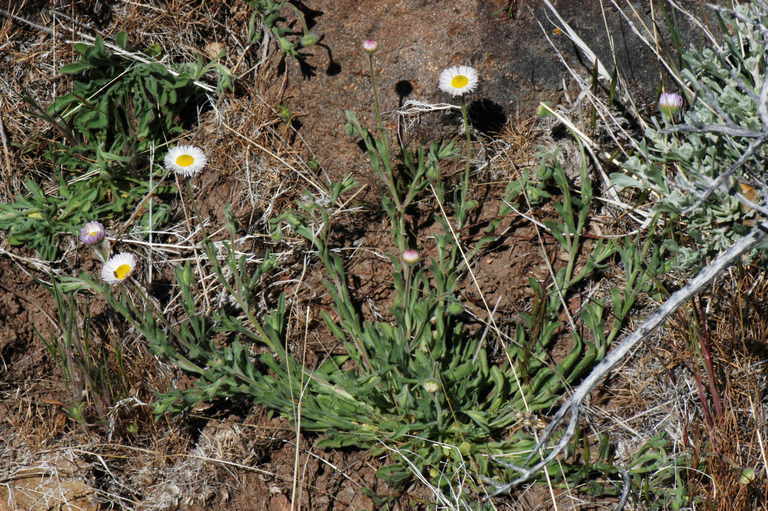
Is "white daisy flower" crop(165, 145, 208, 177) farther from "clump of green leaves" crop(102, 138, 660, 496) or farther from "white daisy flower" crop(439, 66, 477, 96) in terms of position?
"white daisy flower" crop(439, 66, 477, 96)

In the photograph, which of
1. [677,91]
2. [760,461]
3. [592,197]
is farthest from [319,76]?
[760,461]

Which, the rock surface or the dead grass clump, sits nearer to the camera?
the dead grass clump

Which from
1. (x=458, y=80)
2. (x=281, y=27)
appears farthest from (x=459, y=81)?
(x=281, y=27)

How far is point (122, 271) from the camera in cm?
282

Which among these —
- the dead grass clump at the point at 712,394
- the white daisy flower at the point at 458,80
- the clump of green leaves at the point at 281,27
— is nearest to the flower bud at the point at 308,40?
the clump of green leaves at the point at 281,27

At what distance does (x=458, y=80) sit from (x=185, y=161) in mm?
1135

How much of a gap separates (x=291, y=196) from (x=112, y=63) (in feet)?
3.41

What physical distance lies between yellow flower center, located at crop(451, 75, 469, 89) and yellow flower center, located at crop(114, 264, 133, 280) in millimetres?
1451

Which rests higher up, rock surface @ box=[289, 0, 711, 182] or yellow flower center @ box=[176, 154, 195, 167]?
rock surface @ box=[289, 0, 711, 182]

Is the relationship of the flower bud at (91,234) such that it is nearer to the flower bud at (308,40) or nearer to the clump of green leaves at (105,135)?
the clump of green leaves at (105,135)

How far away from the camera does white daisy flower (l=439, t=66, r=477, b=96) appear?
2861 mm

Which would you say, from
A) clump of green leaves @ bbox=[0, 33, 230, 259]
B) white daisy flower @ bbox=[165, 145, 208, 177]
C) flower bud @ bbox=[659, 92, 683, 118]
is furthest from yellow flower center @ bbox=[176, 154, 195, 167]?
flower bud @ bbox=[659, 92, 683, 118]

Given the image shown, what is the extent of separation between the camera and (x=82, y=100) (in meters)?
3.18

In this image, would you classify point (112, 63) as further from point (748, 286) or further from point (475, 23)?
point (748, 286)
